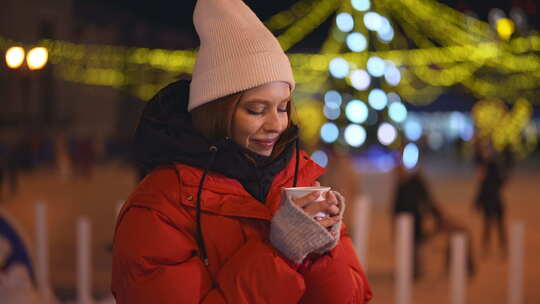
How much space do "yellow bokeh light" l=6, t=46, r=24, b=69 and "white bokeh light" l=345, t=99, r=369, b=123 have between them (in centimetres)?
482

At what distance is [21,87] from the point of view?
2327 cm

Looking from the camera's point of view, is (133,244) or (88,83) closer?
(133,244)

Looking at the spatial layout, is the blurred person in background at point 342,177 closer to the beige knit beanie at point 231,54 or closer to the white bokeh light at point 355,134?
the white bokeh light at point 355,134

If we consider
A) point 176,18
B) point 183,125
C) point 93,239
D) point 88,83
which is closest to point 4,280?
point 183,125

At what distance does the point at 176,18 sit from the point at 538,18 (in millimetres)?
9778

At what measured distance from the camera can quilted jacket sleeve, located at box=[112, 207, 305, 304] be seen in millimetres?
1571

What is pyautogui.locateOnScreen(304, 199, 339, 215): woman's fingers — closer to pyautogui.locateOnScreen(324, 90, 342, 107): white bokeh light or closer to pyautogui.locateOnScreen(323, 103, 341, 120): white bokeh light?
pyautogui.locateOnScreen(323, 103, 341, 120): white bokeh light

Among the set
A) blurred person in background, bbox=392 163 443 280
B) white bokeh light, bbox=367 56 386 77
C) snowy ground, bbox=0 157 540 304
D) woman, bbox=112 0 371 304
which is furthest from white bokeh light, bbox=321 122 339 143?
woman, bbox=112 0 371 304

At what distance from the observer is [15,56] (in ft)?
19.8

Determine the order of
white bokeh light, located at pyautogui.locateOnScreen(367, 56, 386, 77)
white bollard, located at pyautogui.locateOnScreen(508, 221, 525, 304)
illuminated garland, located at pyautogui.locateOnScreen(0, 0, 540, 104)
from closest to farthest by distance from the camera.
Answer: white bollard, located at pyautogui.locateOnScreen(508, 221, 525, 304)
white bokeh light, located at pyautogui.locateOnScreen(367, 56, 386, 77)
illuminated garland, located at pyautogui.locateOnScreen(0, 0, 540, 104)

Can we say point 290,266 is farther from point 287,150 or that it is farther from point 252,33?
point 252,33

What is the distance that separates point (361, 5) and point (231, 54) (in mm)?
7847

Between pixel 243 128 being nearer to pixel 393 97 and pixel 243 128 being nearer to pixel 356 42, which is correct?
pixel 356 42

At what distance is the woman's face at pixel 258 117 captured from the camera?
1.75m
